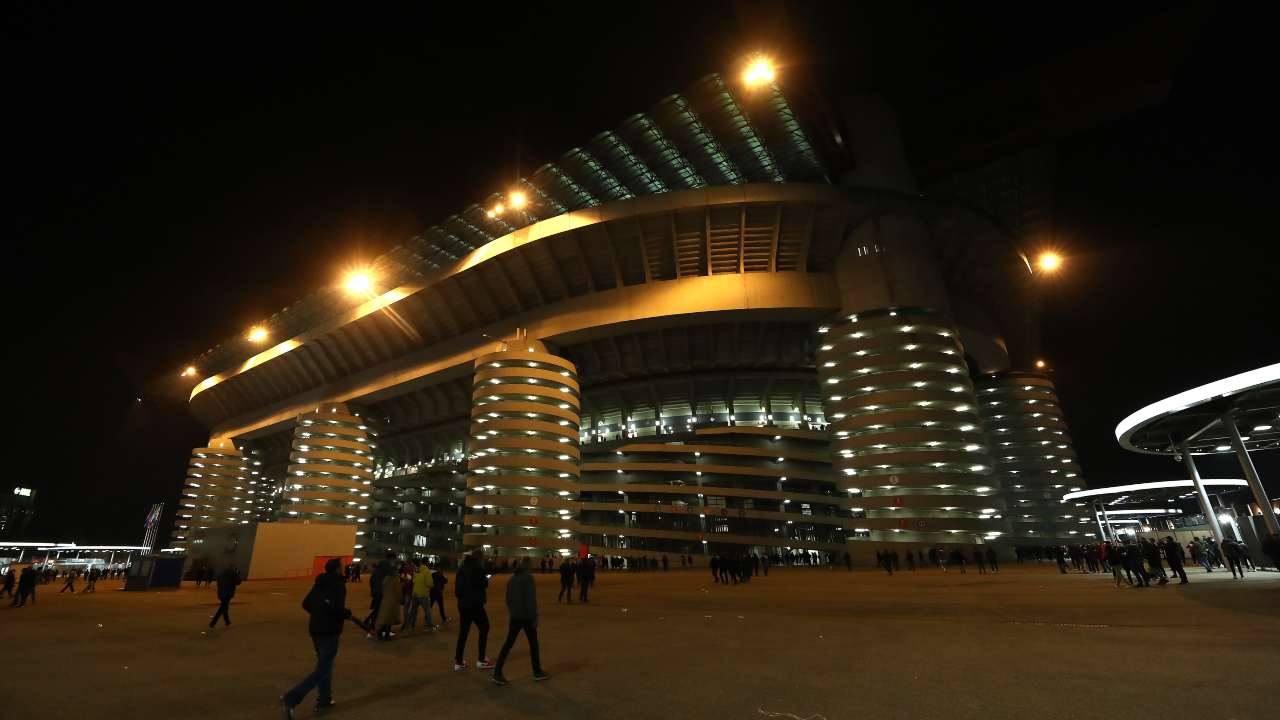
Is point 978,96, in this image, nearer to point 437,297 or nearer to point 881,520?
point 881,520

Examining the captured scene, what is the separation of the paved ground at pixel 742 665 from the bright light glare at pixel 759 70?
3240 cm

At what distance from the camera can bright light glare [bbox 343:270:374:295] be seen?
2068 inches

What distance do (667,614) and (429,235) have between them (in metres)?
46.1

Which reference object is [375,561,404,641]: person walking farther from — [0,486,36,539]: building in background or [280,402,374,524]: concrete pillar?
[0,486,36,539]: building in background

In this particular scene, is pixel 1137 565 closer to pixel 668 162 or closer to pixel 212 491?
pixel 668 162

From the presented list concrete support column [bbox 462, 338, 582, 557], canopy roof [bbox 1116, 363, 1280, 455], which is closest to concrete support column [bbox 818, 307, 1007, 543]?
canopy roof [bbox 1116, 363, 1280, 455]

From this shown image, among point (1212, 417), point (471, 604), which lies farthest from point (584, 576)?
point (1212, 417)

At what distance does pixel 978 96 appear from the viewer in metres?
44.3

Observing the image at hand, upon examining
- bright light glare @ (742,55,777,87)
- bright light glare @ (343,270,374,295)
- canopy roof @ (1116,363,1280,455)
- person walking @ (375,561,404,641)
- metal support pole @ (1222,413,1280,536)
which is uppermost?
bright light glare @ (742,55,777,87)

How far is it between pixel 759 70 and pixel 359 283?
3931 cm

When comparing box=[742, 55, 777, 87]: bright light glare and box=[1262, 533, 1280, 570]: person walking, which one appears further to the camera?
box=[742, 55, 777, 87]: bright light glare

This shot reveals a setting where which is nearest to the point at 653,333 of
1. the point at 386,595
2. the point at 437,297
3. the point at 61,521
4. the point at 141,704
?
the point at 437,297

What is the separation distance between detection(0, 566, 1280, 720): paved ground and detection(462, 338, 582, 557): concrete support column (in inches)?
1260

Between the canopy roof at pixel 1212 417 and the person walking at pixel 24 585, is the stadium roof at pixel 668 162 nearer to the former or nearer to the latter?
the canopy roof at pixel 1212 417
